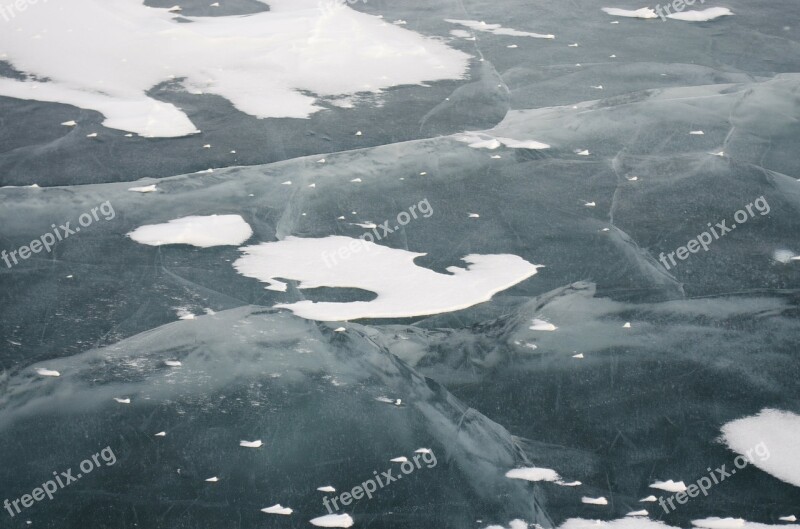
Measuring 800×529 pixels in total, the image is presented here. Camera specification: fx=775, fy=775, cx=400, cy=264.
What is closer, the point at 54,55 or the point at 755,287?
the point at 755,287

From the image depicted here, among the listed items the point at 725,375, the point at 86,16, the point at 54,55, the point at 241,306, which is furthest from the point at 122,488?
the point at 86,16

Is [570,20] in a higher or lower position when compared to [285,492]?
higher

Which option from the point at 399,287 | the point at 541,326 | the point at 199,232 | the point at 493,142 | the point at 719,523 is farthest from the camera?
the point at 493,142

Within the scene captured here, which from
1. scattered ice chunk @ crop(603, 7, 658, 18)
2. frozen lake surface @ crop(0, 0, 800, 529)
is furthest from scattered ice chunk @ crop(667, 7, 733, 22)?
frozen lake surface @ crop(0, 0, 800, 529)

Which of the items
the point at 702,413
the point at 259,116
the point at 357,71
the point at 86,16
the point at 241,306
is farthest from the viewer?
the point at 86,16

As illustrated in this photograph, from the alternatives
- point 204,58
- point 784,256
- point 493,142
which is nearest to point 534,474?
point 784,256

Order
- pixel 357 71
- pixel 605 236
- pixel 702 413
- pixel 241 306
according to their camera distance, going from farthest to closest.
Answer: pixel 357 71 → pixel 605 236 → pixel 241 306 → pixel 702 413

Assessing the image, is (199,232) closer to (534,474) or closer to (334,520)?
(334,520)

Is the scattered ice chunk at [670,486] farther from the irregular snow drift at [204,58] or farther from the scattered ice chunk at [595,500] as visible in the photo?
the irregular snow drift at [204,58]

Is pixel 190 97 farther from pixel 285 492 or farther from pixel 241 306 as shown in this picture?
pixel 285 492
